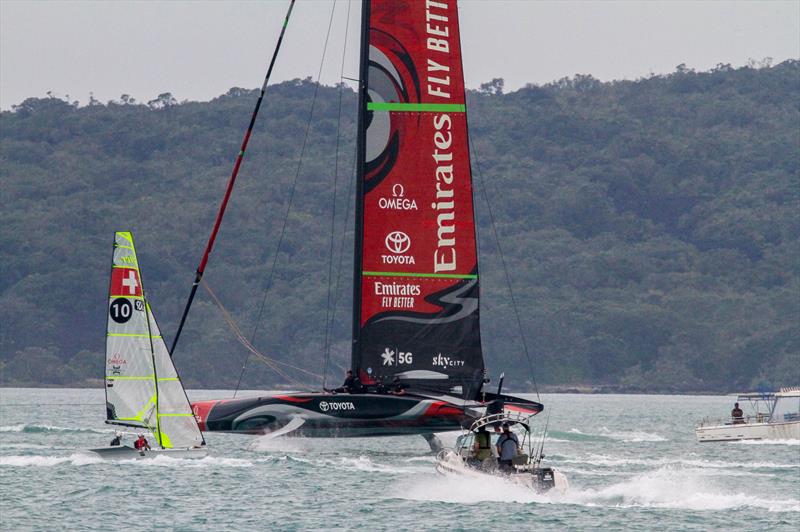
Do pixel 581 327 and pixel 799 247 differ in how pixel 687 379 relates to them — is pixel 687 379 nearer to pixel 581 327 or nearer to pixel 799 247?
pixel 581 327

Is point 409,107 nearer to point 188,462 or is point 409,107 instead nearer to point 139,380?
point 139,380

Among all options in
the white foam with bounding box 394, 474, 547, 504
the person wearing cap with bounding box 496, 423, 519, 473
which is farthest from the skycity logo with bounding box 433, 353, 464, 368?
the person wearing cap with bounding box 496, 423, 519, 473

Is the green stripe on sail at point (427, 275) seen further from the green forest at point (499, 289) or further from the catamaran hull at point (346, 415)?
the green forest at point (499, 289)

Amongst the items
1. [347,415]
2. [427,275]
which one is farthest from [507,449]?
[427,275]

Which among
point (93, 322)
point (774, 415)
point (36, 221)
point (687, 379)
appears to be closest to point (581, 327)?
point (687, 379)

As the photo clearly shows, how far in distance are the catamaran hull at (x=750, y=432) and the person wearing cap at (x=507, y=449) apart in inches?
984

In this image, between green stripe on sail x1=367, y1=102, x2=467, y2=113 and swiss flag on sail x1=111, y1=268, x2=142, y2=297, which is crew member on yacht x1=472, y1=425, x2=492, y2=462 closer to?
swiss flag on sail x1=111, y1=268, x2=142, y2=297

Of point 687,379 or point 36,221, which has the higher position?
point 36,221

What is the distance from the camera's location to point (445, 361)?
141 ft

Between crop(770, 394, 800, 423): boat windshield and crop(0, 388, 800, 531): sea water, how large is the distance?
18.3 feet

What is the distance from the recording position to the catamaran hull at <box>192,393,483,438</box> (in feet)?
133

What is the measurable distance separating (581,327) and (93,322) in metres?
46.9

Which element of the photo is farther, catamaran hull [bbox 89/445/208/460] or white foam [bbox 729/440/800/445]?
white foam [bbox 729/440/800/445]

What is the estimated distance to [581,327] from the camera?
166375mm
